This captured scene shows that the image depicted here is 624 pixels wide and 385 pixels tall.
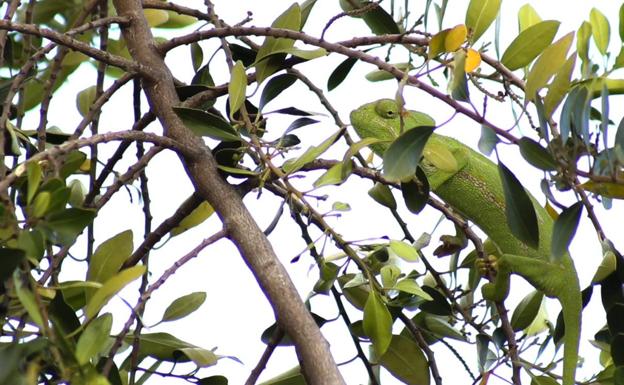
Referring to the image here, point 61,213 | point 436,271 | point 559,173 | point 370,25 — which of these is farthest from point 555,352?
point 61,213

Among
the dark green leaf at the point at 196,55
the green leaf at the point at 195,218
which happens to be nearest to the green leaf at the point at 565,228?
the green leaf at the point at 195,218

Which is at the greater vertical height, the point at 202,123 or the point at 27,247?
the point at 202,123

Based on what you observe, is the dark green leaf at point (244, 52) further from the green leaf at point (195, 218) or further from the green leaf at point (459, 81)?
the green leaf at point (459, 81)

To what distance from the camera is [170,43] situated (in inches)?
51.9

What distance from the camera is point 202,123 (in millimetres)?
1125

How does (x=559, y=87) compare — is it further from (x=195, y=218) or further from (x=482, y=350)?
(x=195, y=218)

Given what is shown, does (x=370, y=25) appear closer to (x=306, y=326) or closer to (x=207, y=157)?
(x=207, y=157)

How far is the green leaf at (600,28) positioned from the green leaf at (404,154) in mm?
377

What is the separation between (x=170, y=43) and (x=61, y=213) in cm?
51

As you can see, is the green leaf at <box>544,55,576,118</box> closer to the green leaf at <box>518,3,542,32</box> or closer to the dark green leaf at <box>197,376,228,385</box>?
the green leaf at <box>518,3,542,32</box>

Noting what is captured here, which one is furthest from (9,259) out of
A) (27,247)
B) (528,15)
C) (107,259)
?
(528,15)

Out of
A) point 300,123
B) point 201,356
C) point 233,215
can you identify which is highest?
point 300,123

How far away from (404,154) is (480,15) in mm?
321

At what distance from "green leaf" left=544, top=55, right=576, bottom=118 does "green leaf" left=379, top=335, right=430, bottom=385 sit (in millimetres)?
454
